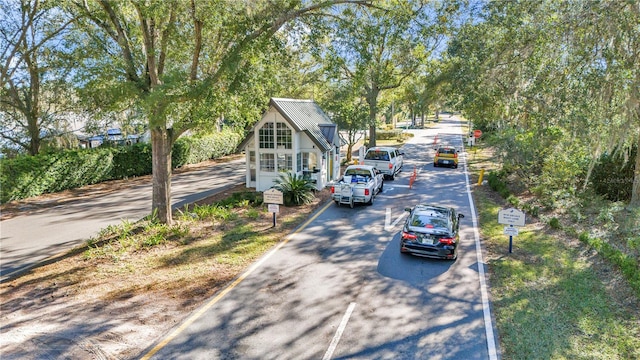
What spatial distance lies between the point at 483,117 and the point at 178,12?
17546mm

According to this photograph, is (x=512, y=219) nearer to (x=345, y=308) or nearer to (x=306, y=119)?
(x=345, y=308)

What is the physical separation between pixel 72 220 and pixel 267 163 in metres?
9.23

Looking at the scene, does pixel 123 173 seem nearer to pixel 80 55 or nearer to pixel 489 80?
pixel 80 55

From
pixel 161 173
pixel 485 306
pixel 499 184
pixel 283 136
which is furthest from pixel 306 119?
pixel 485 306

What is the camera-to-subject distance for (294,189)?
1842cm

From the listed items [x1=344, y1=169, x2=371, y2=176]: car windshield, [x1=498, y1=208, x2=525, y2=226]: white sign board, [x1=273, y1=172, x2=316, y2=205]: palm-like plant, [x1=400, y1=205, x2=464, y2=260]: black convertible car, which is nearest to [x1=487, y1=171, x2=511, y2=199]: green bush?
[x1=344, y1=169, x2=371, y2=176]: car windshield

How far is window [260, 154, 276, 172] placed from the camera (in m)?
21.3

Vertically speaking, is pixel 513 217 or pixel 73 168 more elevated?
pixel 73 168

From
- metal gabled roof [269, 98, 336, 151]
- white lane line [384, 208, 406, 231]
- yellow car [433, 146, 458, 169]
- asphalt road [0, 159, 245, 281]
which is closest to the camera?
asphalt road [0, 159, 245, 281]

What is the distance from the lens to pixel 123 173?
1077 inches

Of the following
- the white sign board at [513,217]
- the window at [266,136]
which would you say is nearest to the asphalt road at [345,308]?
the white sign board at [513,217]

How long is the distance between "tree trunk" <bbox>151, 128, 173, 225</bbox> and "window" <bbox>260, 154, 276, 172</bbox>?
290 inches

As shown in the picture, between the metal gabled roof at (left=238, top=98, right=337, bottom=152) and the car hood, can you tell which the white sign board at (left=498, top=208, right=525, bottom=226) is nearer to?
the car hood

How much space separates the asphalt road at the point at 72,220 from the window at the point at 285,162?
181 inches
